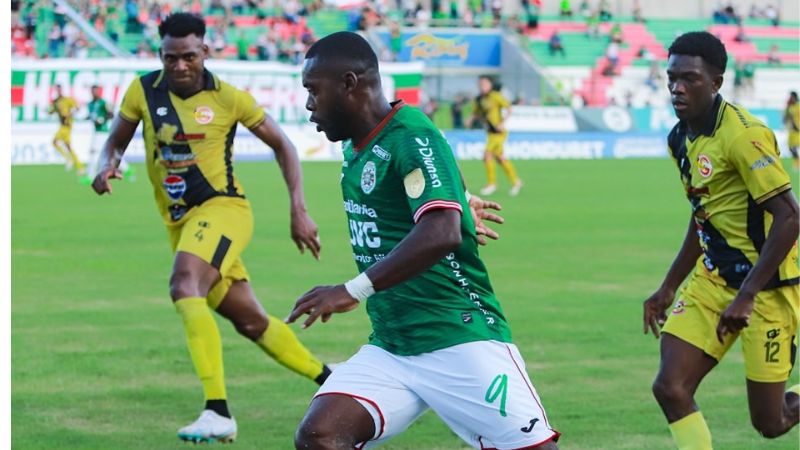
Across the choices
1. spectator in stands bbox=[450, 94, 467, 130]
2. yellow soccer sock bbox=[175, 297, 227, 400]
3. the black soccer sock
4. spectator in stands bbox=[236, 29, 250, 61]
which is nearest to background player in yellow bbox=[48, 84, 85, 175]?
spectator in stands bbox=[236, 29, 250, 61]

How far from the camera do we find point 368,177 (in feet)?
16.6

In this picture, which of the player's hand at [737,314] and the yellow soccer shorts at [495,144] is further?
the yellow soccer shorts at [495,144]

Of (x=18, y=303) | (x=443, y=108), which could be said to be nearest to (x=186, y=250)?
(x=18, y=303)

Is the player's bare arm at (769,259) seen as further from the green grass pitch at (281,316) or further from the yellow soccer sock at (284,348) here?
the yellow soccer sock at (284,348)

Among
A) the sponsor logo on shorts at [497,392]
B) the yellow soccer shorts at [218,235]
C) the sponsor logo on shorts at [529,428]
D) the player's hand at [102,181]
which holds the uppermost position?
the sponsor logo on shorts at [497,392]

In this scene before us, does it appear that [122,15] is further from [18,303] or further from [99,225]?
[18,303]

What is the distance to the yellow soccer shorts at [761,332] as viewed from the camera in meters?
6.47

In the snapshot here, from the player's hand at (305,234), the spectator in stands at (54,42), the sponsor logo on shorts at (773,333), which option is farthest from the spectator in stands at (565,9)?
the sponsor logo on shorts at (773,333)

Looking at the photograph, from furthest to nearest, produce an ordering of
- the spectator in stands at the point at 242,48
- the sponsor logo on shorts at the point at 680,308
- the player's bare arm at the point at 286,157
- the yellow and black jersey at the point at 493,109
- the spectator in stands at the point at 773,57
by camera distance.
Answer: the spectator in stands at the point at 773,57 → the spectator in stands at the point at 242,48 → the yellow and black jersey at the point at 493,109 → the player's bare arm at the point at 286,157 → the sponsor logo on shorts at the point at 680,308

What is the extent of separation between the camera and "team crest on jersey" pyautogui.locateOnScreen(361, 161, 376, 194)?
16.6ft

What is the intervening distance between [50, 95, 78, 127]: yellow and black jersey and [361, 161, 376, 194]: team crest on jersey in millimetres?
A: 27622

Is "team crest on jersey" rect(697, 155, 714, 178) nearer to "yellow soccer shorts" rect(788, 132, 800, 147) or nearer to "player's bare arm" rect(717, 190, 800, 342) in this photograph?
"player's bare arm" rect(717, 190, 800, 342)

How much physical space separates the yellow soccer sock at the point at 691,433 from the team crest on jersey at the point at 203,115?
377cm

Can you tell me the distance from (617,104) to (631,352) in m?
41.4
